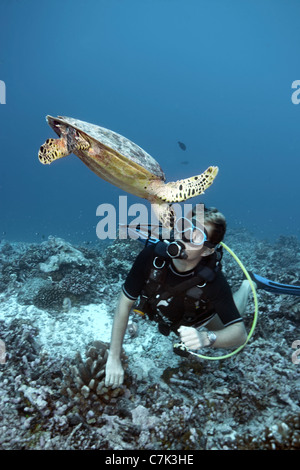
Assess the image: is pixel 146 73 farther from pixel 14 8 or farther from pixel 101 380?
pixel 101 380

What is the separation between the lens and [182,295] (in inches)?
109

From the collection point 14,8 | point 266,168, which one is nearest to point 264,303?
point 14,8

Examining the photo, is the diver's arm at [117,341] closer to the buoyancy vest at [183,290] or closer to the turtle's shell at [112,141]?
the buoyancy vest at [183,290]

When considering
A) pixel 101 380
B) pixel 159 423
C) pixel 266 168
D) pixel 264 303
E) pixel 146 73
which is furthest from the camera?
pixel 266 168

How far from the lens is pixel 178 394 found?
116 inches

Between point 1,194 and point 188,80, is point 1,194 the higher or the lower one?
the lower one

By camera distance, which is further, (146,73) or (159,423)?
(146,73)

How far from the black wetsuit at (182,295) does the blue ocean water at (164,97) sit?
94.7m

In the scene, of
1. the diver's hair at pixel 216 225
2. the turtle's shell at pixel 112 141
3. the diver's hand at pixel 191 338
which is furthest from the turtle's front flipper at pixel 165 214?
the diver's hand at pixel 191 338

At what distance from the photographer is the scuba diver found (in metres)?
2.50

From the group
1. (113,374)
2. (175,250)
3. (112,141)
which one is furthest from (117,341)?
(112,141)

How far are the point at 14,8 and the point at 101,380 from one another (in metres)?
100

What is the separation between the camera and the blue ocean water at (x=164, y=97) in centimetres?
9744
